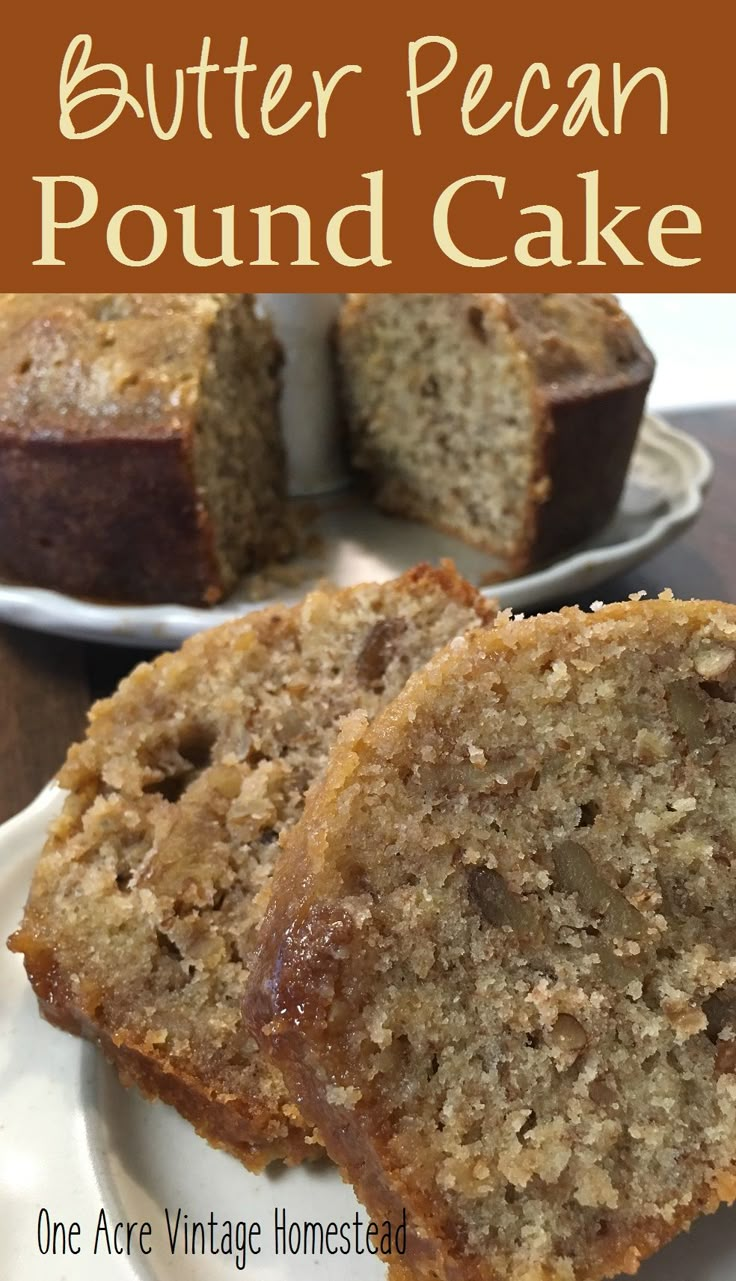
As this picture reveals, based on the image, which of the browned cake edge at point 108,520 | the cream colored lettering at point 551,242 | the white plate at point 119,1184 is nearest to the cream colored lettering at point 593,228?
the cream colored lettering at point 551,242

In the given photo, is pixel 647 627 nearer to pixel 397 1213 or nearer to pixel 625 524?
pixel 397 1213

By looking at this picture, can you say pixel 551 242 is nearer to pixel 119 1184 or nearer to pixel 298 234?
pixel 298 234

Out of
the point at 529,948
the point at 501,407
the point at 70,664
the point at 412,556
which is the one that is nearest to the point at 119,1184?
the point at 529,948

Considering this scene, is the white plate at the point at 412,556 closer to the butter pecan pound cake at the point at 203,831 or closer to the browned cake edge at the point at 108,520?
the browned cake edge at the point at 108,520

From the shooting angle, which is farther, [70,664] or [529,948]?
[70,664]

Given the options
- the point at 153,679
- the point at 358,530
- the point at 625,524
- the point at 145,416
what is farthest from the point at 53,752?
the point at 625,524
